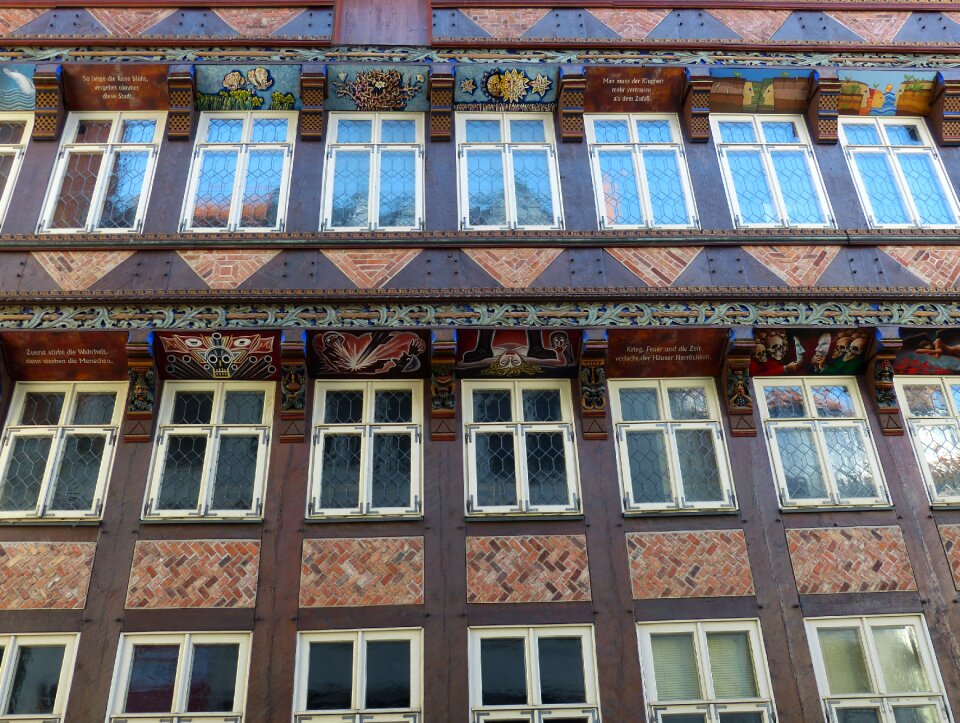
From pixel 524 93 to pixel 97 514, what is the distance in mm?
7261

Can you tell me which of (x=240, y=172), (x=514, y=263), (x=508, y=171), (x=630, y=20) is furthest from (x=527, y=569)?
(x=630, y=20)

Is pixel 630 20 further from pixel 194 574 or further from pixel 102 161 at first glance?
pixel 194 574

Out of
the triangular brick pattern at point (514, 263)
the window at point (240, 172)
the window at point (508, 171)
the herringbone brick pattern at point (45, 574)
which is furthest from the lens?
the window at point (508, 171)

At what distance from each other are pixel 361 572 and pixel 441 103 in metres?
6.12

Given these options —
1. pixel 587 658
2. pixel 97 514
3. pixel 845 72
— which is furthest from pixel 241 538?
pixel 845 72

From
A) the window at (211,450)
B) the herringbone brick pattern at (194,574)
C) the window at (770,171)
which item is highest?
the window at (770,171)

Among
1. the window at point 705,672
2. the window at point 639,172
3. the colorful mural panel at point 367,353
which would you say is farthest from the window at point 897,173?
the colorful mural panel at point 367,353

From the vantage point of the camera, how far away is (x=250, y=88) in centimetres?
1184

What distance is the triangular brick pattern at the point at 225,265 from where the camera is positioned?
10250mm

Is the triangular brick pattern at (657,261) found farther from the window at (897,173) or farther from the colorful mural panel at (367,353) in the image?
the colorful mural panel at (367,353)

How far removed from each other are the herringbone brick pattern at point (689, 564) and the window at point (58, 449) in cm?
543

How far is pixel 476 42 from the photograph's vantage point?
1212 cm

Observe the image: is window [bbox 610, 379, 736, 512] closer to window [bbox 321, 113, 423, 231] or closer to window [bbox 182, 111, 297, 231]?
window [bbox 321, 113, 423, 231]

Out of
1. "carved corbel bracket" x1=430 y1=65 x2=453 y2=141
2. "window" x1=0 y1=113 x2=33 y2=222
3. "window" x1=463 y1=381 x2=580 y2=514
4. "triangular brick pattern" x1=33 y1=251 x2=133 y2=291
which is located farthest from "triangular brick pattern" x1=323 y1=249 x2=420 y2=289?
"window" x1=0 y1=113 x2=33 y2=222
